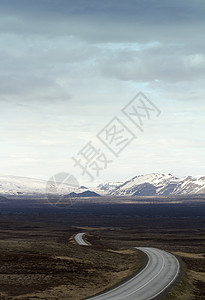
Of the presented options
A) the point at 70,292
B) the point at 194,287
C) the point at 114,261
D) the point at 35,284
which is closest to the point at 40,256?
the point at 114,261

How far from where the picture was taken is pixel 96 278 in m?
67.7

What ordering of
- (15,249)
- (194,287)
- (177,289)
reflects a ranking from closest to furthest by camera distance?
(177,289) → (194,287) → (15,249)

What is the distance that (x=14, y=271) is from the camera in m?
70.7

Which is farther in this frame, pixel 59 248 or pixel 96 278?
pixel 59 248

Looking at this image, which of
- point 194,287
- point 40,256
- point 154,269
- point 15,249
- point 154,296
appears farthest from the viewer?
point 15,249

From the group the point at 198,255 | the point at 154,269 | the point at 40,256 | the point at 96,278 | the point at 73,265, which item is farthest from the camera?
the point at 198,255

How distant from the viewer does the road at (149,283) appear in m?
53.2

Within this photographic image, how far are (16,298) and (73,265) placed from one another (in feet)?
85.9

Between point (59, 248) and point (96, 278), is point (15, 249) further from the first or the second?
point (96, 278)

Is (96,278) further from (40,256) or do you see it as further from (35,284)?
(40,256)

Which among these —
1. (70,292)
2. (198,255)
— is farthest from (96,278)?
(198,255)

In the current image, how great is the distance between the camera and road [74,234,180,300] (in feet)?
175

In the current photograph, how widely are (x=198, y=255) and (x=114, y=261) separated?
2428 cm

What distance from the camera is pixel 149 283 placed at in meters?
60.5
